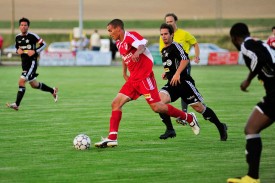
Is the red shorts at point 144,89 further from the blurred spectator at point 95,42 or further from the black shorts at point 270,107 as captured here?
the blurred spectator at point 95,42

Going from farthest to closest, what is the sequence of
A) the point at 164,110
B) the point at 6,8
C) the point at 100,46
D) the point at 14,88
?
the point at 6,8 < the point at 100,46 < the point at 14,88 < the point at 164,110

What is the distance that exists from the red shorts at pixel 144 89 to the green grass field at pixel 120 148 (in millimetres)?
850

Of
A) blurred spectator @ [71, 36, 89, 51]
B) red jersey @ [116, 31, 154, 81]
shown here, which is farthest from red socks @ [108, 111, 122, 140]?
blurred spectator @ [71, 36, 89, 51]

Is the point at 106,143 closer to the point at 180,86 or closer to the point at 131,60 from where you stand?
the point at 131,60

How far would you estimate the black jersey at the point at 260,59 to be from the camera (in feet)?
30.6

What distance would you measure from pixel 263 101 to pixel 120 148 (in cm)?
371

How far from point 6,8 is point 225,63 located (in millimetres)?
68517

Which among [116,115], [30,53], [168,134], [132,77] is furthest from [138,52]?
[30,53]

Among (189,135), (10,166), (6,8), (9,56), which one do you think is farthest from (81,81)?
(6,8)

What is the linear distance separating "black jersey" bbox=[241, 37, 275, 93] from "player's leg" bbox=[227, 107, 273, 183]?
36cm

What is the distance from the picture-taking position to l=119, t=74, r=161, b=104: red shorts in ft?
41.4

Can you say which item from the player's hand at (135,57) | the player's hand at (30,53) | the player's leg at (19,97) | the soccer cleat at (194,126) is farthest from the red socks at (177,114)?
the player's hand at (30,53)

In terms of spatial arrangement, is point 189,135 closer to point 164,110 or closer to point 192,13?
point 164,110

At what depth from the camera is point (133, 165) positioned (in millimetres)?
10945
